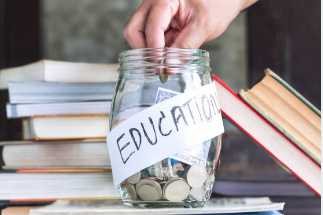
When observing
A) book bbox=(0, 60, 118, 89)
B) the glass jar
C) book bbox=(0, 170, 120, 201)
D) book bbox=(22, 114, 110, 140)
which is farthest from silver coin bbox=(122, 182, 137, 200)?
book bbox=(0, 60, 118, 89)

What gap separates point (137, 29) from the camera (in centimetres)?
77

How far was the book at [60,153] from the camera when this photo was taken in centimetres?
81

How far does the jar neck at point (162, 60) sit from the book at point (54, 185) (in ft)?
0.71

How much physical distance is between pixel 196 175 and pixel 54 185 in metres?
0.28

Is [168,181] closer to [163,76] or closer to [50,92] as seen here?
[163,76]

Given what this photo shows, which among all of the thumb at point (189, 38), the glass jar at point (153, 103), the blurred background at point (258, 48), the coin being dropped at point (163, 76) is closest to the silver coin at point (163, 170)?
the glass jar at point (153, 103)

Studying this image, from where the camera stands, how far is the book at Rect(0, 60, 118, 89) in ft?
2.81

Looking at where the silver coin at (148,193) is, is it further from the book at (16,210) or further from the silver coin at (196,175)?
the book at (16,210)

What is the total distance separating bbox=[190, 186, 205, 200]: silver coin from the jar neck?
0.19 m

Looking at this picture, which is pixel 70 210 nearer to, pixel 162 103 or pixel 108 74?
pixel 162 103

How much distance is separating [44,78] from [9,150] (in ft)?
0.56

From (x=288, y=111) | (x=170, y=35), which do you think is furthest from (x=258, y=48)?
(x=288, y=111)

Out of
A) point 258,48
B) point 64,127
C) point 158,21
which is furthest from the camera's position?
point 258,48

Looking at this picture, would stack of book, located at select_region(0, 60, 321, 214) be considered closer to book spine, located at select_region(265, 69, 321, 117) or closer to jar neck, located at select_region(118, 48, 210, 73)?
book spine, located at select_region(265, 69, 321, 117)
